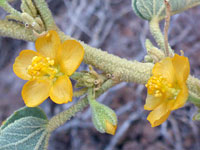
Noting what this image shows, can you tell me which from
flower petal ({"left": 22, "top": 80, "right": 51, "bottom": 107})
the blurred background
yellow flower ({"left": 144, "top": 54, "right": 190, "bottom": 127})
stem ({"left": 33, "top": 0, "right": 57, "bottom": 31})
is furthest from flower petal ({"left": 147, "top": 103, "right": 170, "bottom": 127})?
the blurred background

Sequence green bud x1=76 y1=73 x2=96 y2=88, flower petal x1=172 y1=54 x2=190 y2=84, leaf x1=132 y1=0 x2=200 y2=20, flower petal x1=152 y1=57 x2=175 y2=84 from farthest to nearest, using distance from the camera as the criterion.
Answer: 1. leaf x1=132 y1=0 x2=200 y2=20
2. green bud x1=76 y1=73 x2=96 y2=88
3. flower petal x1=152 y1=57 x2=175 y2=84
4. flower petal x1=172 y1=54 x2=190 y2=84

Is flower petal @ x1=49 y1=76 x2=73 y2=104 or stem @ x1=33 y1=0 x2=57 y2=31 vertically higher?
stem @ x1=33 y1=0 x2=57 y2=31

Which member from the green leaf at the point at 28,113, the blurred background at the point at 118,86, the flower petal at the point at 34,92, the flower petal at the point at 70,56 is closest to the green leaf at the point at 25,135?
the green leaf at the point at 28,113

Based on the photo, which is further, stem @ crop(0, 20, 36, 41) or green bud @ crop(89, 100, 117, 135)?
stem @ crop(0, 20, 36, 41)

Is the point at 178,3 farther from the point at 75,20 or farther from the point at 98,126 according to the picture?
the point at 75,20

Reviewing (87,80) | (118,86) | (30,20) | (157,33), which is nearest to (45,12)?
(30,20)

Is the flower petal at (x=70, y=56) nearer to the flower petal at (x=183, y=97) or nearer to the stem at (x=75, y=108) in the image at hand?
the stem at (x=75, y=108)

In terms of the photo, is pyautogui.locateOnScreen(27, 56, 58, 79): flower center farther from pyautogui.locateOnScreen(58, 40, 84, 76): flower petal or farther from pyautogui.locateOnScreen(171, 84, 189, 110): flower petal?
pyautogui.locateOnScreen(171, 84, 189, 110): flower petal

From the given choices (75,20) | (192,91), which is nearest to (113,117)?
(192,91)
